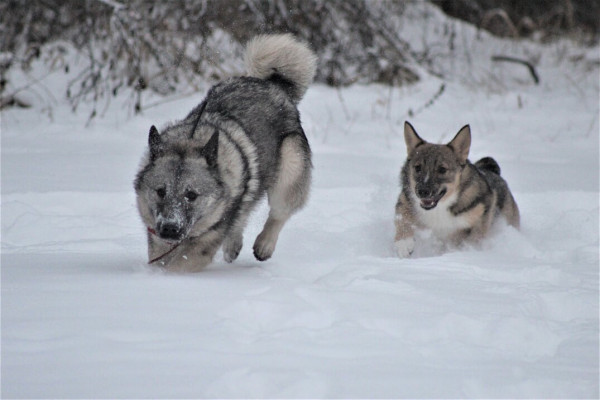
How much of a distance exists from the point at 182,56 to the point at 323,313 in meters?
7.11

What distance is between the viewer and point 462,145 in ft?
17.4

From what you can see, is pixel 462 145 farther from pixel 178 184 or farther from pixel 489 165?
pixel 178 184

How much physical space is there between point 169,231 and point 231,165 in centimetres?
70

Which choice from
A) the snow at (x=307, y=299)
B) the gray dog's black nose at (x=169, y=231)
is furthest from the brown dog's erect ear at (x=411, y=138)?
the gray dog's black nose at (x=169, y=231)

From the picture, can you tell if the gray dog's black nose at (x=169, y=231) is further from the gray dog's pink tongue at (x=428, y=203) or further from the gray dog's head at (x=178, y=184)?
the gray dog's pink tongue at (x=428, y=203)

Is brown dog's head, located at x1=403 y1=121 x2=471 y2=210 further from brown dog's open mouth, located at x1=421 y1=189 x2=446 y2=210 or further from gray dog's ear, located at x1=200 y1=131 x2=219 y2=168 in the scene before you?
gray dog's ear, located at x1=200 y1=131 x2=219 y2=168

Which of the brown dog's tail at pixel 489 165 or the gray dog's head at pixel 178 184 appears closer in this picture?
the gray dog's head at pixel 178 184

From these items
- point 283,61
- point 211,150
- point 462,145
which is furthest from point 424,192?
point 211,150

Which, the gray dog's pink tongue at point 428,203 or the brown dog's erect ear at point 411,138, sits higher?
the brown dog's erect ear at point 411,138

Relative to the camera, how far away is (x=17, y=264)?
3.72 metres

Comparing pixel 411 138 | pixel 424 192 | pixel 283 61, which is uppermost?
pixel 283 61

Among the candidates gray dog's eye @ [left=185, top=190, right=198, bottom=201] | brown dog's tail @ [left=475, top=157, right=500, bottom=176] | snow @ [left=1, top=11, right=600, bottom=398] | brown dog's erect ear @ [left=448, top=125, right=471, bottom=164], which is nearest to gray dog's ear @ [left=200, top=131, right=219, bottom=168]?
gray dog's eye @ [left=185, top=190, right=198, bottom=201]

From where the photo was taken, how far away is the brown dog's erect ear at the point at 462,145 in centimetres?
523

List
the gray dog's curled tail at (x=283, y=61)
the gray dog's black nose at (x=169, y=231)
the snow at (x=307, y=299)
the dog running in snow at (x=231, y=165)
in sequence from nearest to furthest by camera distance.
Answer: the snow at (x=307, y=299), the gray dog's black nose at (x=169, y=231), the dog running in snow at (x=231, y=165), the gray dog's curled tail at (x=283, y=61)
